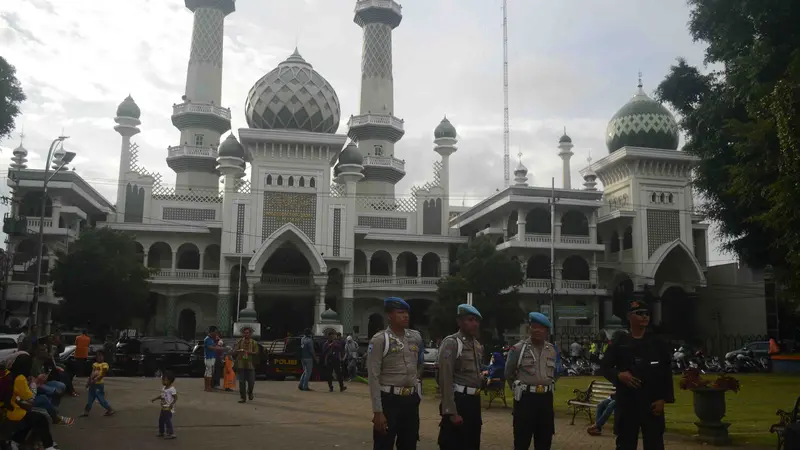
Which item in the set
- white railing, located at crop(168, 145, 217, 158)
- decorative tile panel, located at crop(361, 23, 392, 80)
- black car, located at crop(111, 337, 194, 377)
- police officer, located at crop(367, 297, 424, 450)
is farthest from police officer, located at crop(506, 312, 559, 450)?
decorative tile panel, located at crop(361, 23, 392, 80)

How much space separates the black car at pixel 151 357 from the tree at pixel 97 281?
8830 millimetres

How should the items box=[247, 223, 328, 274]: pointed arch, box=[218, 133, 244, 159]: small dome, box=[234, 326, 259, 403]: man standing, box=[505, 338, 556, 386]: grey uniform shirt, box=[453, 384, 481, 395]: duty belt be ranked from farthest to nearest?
box=[218, 133, 244, 159]: small dome
box=[247, 223, 328, 274]: pointed arch
box=[234, 326, 259, 403]: man standing
box=[505, 338, 556, 386]: grey uniform shirt
box=[453, 384, 481, 395]: duty belt

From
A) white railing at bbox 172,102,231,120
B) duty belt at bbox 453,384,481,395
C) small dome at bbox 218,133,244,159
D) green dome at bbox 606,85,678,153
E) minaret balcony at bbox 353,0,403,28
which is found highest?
minaret balcony at bbox 353,0,403,28

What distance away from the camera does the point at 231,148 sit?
40312 millimetres

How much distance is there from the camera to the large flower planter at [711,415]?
9.53 m

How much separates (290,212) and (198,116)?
36.4 feet

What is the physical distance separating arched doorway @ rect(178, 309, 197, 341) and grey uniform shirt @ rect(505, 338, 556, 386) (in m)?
37.1

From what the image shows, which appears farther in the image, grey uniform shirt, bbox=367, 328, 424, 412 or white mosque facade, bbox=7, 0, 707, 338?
white mosque facade, bbox=7, 0, 707, 338

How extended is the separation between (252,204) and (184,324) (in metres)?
8.68

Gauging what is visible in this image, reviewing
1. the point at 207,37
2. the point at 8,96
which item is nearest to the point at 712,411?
the point at 8,96

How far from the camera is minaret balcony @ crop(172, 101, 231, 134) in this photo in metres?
45.9

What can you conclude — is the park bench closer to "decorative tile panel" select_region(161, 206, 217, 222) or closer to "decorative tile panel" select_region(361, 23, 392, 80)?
"decorative tile panel" select_region(161, 206, 217, 222)

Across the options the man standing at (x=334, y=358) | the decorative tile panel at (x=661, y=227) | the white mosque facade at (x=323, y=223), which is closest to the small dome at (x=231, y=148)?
the white mosque facade at (x=323, y=223)

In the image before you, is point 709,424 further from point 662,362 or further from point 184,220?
point 184,220
